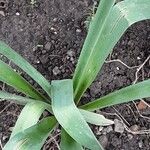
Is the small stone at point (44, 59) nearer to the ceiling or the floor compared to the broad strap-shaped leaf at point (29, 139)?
nearer to the floor

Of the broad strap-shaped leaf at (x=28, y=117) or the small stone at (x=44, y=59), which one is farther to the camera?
the small stone at (x=44, y=59)

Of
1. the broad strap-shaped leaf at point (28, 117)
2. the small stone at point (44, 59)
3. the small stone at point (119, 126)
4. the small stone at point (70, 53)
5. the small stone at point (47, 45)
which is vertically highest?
the broad strap-shaped leaf at point (28, 117)

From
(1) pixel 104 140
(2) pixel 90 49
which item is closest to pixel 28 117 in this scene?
(2) pixel 90 49

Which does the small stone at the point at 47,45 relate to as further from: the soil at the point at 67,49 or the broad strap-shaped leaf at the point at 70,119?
the broad strap-shaped leaf at the point at 70,119

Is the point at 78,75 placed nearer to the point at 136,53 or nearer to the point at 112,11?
the point at 112,11

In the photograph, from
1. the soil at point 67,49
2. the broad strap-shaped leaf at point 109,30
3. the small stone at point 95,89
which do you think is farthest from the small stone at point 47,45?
the broad strap-shaped leaf at point 109,30

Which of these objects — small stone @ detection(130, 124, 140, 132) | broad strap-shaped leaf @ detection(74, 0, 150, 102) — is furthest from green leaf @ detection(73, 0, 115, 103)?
small stone @ detection(130, 124, 140, 132)
